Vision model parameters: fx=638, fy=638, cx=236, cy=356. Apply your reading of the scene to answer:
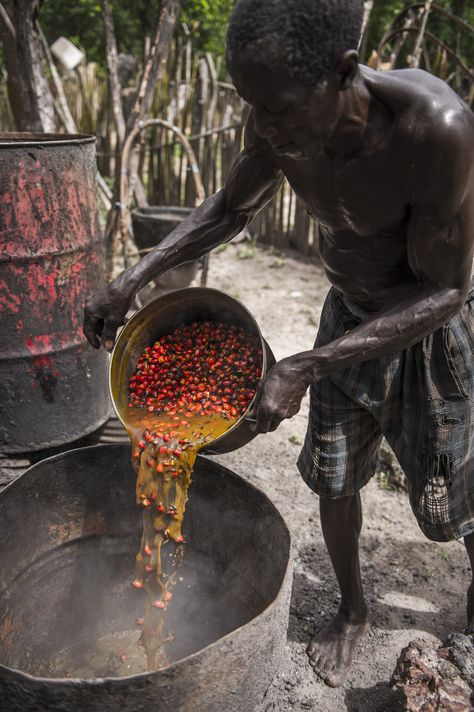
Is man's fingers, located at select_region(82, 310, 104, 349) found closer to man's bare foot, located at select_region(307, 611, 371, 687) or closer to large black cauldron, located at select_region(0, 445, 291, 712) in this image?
large black cauldron, located at select_region(0, 445, 291, 712)

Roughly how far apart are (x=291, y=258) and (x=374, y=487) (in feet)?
14.5

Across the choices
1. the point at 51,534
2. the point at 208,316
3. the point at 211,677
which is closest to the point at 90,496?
the point at 51,534

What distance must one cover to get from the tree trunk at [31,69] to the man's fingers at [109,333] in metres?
3.67

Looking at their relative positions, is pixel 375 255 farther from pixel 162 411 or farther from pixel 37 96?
pixel 37 96

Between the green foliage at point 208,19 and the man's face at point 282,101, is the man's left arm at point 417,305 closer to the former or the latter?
the man's face at point 282,101

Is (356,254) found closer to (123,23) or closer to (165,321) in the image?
(165,321)

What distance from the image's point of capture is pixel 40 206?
2826mm

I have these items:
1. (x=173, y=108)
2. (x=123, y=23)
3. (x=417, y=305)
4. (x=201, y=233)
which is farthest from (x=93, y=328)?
(x=123, y=23)

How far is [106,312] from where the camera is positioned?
2094 mm

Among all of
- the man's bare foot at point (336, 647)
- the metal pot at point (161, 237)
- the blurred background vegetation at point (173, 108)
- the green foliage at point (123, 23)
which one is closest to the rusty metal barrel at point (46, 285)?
the man's bare foot at point (336, 647)

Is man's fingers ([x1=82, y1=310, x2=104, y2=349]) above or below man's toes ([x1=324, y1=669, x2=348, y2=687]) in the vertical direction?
above

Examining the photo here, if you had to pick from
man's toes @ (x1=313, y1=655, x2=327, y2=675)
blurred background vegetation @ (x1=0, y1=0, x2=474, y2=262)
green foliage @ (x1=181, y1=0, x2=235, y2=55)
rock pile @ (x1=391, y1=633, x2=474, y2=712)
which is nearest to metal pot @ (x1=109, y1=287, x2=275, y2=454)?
rock pile @ (x1=391, y1=633, x2=474, y2=712)

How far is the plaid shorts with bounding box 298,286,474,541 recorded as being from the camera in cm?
195

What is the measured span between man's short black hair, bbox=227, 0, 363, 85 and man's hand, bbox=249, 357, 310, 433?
2.28 ft
